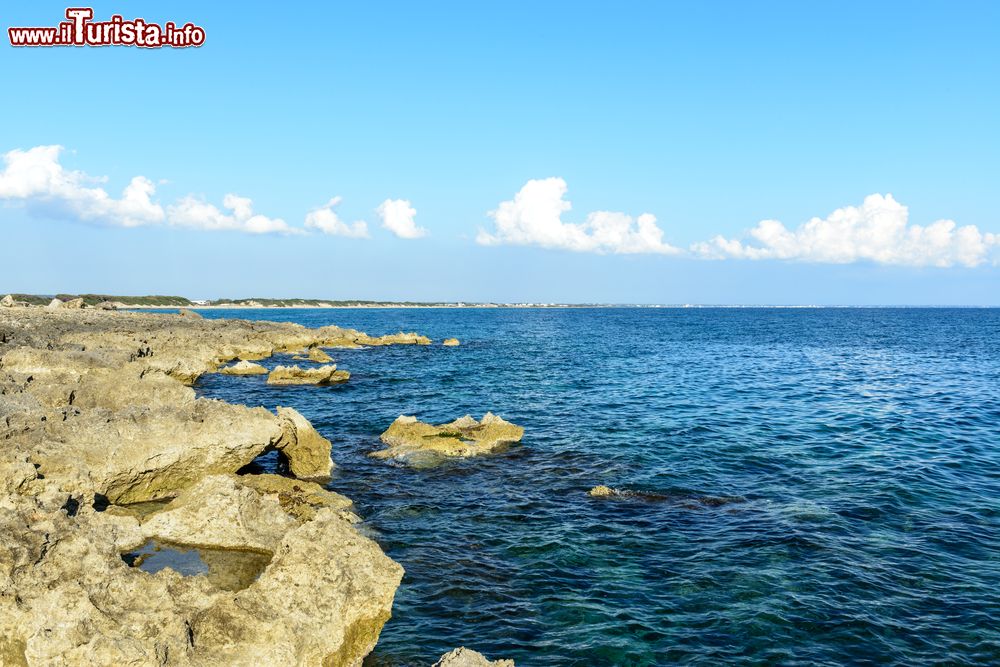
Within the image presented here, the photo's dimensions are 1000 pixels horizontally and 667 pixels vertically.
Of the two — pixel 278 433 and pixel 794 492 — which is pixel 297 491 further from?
pixel 794 492

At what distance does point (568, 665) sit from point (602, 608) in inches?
85.9

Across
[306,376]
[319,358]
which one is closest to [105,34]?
[306,376]

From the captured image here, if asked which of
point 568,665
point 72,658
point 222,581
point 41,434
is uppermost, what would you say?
point 41,434

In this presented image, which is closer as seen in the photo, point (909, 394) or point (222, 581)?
point (222, 581)

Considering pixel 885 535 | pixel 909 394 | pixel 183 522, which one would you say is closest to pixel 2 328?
pixel 183 522

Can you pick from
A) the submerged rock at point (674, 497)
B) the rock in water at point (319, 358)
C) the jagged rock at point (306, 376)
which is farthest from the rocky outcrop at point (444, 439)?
the rock in water at point (319, 358)

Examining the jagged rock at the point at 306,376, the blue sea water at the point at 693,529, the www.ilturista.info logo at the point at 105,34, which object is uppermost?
the www.ilturista.info logo at the point at 105,34

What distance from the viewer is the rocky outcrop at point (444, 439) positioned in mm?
24297

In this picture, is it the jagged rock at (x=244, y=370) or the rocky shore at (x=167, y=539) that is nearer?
the rocky shore at (x=167, y=539)

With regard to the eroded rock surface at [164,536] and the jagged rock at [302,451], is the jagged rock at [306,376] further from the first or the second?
the jagged rock at [302,451]

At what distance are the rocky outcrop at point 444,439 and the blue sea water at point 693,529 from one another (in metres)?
1.03

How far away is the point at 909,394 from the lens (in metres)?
42.2

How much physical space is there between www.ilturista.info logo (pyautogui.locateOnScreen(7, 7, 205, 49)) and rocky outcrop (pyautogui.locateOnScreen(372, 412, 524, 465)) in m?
23.5

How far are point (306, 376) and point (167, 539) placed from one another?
3267 cm
